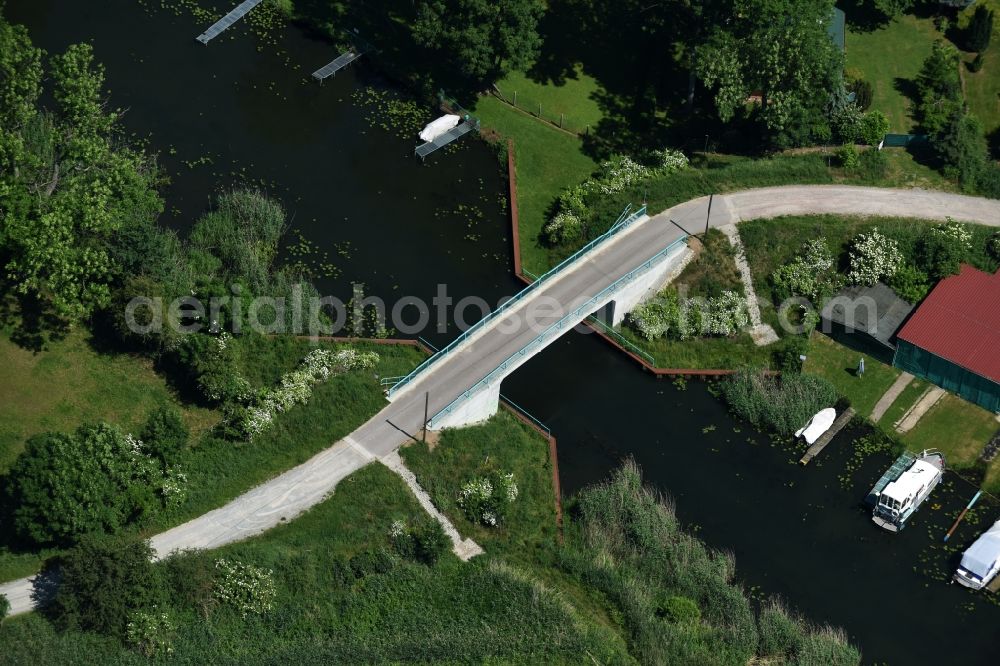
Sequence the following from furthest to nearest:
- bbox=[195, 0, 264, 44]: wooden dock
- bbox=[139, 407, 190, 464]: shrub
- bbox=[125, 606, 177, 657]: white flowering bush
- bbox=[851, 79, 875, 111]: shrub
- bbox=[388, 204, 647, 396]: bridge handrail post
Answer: bbox=[195, 0, 264, 44]: wooden dock < bbox=[851, 79, 875, 111]: shrub < bbox=[388, 204, 647, 396]: bridge handrail post < bbox=[139, 407, 190, 464]: shrub < bbox=[125, 606, 177, 657]: white flowering bush

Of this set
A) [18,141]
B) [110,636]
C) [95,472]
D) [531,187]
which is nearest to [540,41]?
[531,187]

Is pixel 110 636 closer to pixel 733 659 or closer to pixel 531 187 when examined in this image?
pixel 733 659

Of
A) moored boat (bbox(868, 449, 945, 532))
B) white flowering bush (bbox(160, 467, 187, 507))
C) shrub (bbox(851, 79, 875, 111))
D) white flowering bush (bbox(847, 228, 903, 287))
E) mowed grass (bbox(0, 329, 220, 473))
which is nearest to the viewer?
white flowering bush (bbox(160, 467, 187, 507))

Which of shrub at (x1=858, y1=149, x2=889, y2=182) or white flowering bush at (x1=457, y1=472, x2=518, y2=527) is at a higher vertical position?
shrub at (x1=858, y1=149, x2=889, y2=182)

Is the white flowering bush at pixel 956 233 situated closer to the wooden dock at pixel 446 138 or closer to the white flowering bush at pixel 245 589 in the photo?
the wooden dock at pixel 446 138

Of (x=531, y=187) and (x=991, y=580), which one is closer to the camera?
(x=991, y=580)

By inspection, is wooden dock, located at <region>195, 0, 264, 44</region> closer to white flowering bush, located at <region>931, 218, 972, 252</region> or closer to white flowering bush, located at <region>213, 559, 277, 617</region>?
white flowering bush, located at <region>213, 559, 277, 617</region>

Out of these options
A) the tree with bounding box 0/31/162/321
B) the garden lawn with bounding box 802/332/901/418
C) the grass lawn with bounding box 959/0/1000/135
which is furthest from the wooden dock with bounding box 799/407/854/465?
the tree with bounding box 0/31/162/321
